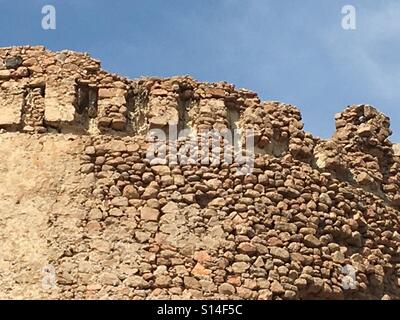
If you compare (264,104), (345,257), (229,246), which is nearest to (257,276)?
(229,246)

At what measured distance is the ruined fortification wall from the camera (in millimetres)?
11258

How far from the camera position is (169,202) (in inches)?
457

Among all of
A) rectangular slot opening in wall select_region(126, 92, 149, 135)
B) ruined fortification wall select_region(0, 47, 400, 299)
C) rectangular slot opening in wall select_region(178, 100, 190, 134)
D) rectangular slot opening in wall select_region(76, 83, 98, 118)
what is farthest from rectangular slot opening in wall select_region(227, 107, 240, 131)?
rectangular slot opening in wall select_region(76, 83, 98, 118)

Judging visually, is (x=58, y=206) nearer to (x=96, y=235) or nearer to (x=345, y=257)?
(x=96, y=235)

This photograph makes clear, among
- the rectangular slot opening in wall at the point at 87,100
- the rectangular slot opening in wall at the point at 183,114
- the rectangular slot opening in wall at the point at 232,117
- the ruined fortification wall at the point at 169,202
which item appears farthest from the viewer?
the rectangular slot opening in wall at the point at 232,117

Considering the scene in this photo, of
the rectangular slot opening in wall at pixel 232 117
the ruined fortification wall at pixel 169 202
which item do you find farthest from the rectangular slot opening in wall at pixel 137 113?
the rectangular slot opening in wall at pixel 232 117

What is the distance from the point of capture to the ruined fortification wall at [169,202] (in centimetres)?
1126

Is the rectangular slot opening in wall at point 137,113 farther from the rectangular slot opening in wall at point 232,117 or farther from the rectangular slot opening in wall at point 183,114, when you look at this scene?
the rectangular slot opening in wall at point 232,117

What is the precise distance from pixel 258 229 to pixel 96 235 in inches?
67.7

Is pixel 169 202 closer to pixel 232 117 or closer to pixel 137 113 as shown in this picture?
pixel 137 113

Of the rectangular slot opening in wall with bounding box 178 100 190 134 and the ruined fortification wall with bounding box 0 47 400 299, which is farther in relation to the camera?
the rectangular slot opening in wall with bounding box 178 100 190 134

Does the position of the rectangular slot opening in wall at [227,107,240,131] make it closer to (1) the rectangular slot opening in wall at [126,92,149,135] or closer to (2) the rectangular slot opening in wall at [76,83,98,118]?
(1) the rectangular slot opening in wall at [126,92,149,135]

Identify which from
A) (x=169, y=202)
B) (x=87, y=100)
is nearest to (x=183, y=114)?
(x=87, y=100)

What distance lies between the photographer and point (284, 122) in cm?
1265
